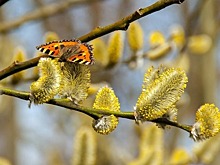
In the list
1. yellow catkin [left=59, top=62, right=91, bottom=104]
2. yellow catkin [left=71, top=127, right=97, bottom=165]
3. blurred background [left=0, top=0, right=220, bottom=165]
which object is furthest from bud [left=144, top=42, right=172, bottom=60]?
yellow catkin [left=59, top=62, right=91, bottom=104]

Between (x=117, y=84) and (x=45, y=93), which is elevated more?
(x=117, y=84)

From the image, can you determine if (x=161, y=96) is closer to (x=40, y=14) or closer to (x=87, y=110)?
(x=87, y=110)

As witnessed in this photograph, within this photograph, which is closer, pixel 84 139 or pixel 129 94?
pixel 84 139

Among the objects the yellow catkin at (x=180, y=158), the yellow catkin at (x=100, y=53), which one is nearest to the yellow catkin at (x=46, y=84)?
the yellow catkin at (x=100, y=53)

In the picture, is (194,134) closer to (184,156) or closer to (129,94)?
(184,156)

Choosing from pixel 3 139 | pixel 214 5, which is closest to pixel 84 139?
pixel 214 5

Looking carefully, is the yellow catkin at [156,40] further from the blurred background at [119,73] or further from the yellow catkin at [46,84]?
the yellow catkin at [46,84]
